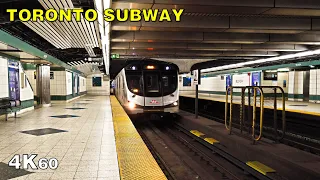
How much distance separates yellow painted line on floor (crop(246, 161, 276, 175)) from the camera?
5.18 metres

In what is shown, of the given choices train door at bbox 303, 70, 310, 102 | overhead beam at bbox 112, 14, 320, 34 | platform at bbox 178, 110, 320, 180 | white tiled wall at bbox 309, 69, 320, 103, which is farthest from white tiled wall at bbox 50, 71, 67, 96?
train door at bbox 303, 70, 310, 102

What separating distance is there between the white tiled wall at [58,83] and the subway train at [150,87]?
325 inches

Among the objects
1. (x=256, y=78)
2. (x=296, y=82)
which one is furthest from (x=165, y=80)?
(x=296, y=82)

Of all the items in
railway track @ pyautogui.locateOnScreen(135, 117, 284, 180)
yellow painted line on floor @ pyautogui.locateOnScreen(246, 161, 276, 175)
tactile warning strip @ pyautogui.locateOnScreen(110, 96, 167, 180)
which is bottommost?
railway track @ pyautogui.locateOnScreen(135, 117, 284, 180)

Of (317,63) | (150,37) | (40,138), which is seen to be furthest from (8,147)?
(317,63)

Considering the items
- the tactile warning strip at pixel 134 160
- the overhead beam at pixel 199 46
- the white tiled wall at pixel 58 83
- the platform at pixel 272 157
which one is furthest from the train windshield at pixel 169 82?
the white tiled wall at pixel 58 83

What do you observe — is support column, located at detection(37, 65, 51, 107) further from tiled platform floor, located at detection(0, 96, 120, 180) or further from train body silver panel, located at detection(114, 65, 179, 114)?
tiled platform floor, located at detection(0, 96, 120, 180)

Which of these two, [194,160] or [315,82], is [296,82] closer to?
[315,82]

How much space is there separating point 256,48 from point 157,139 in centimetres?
644

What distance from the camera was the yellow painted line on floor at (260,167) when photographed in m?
5.18

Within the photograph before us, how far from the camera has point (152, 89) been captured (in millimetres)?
11227

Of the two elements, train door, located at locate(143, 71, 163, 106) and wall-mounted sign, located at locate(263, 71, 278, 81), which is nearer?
train door, located at locate(143, 71, 163, 106)

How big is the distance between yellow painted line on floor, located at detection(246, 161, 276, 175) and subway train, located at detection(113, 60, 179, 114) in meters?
5.71

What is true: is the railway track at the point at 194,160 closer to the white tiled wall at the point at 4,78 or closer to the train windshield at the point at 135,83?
the train windshield at the point at 135,83
